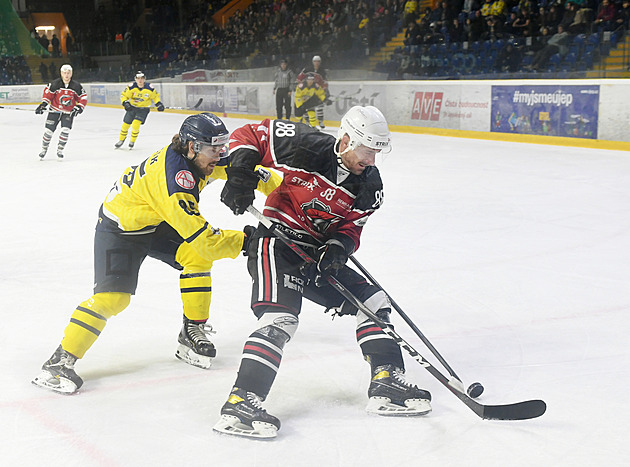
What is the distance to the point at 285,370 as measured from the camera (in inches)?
116

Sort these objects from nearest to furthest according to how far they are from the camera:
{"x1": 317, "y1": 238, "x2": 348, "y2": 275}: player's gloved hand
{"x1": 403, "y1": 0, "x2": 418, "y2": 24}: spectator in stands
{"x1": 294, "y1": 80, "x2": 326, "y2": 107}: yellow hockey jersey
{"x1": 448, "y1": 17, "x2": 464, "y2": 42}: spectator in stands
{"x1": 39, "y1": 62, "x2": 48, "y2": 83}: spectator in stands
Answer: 1. {"x1": 317, "y1": 238, "x2": 348, "y2": 275}: player's gloved hand
2. {"x1": 448, "y1": 17, "x2": 464, "y2": 42}: spectator in stands
3. {"x1": 294, "y1": 80, "x2": 326, "y2": 107}: yellow hockey jersey
4. {"x1": 403, "y1": 0, "x2": 418, "y2": 24}: spectator in stands
5. {"x1": 39, "y1": 62, "x2": 48, "y2": 83}: spectator in stands

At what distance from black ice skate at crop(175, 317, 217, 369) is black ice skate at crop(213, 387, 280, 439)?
606 mm

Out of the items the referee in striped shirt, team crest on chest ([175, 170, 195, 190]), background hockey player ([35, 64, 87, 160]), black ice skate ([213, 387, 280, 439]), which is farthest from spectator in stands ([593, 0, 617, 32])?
black ice skate ([213, 387, 280, 439])

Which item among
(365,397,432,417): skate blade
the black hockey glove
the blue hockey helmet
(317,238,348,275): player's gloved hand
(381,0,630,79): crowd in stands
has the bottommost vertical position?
(365,397,432,417): skate blade

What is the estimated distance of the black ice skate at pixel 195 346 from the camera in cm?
300

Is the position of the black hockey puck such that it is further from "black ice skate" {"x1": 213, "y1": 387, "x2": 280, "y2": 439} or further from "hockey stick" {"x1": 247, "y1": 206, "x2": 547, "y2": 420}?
"black ice skate" {"x1": 213, "y1": 387, "x2": 280, "y2": 439}

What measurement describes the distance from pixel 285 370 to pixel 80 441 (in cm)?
88

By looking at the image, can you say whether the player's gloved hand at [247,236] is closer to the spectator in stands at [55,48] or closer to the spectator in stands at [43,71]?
the spectator in stands at [43,71]

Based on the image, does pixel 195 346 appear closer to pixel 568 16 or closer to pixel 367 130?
pixel 367 130

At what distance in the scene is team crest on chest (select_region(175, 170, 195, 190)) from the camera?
2.59m

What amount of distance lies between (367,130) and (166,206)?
2.51ft

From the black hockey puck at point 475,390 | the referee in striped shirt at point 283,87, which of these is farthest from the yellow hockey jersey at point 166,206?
the referee in striped shirt at point 283,87

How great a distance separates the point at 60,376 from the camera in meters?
2.73

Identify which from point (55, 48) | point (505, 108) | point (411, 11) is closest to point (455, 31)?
point (411, 11)
